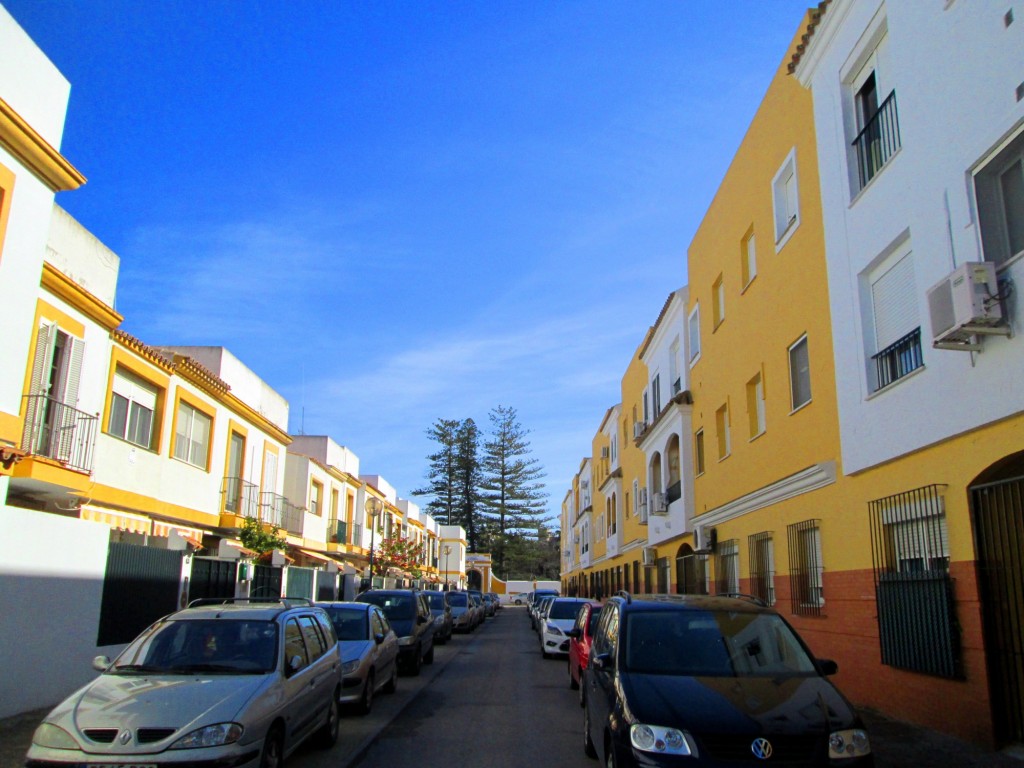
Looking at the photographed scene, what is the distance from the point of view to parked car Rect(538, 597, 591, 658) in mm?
20797

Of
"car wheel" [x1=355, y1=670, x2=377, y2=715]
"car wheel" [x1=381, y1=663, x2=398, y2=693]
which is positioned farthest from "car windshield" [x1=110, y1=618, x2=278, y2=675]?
"car wheel" [x1=381, y1=663, x2=398, y2=693]

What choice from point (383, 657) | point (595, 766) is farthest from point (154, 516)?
point (595, 766)

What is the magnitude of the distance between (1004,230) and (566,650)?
15.3m

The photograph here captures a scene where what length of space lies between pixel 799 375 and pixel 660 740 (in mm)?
9690

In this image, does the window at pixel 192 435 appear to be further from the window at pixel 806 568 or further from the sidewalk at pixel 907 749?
the window at pixel 806 568

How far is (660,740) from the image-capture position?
5.79m

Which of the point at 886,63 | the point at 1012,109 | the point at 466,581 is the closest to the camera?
the point at 1012,109

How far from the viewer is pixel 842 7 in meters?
12.0

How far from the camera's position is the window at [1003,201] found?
7988 millimetres

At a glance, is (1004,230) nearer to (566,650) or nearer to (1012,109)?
(1012,109)

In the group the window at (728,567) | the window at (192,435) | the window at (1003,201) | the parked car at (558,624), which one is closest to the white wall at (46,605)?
the window at (192,435)

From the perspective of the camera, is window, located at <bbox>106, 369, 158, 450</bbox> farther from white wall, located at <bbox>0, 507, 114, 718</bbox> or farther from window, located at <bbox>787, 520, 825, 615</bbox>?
window, located at <bbox>787, 520, 825, 615</bbox>

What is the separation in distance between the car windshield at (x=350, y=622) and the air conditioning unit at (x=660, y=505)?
13543mm

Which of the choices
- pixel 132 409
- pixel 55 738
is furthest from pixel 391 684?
pixel 132 409
